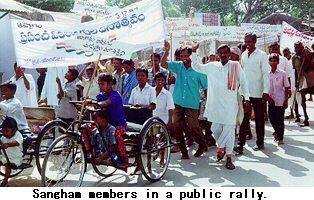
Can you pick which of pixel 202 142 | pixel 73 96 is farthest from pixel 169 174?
pixel 73 96

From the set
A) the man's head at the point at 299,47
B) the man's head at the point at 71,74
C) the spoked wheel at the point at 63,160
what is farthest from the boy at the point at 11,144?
the man's head at the point at 299,47

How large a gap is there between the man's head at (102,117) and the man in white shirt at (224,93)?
176 centimetres

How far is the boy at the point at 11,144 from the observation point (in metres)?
4.62

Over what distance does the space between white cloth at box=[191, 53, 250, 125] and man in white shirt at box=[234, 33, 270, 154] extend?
101 cm

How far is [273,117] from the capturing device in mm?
7305

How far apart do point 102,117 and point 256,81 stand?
3287 mm

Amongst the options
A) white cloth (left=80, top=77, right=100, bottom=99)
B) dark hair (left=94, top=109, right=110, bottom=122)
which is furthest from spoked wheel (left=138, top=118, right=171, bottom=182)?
white cloth (left=80, top=77, right=100, bottom=99)

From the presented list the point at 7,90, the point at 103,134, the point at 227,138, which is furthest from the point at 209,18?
the point at 103,134

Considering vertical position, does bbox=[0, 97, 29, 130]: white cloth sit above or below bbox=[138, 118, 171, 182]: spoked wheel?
above

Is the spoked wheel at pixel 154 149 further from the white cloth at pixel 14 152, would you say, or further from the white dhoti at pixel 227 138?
the white cloth at pixel 14 152

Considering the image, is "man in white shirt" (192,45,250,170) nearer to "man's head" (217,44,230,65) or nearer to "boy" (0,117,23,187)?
"man's head" (217,44,230,65)

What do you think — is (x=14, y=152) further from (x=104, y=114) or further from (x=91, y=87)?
(x=91, y=87)

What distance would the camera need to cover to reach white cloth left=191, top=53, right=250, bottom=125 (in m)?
5.63

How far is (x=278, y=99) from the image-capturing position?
719 centimetres
